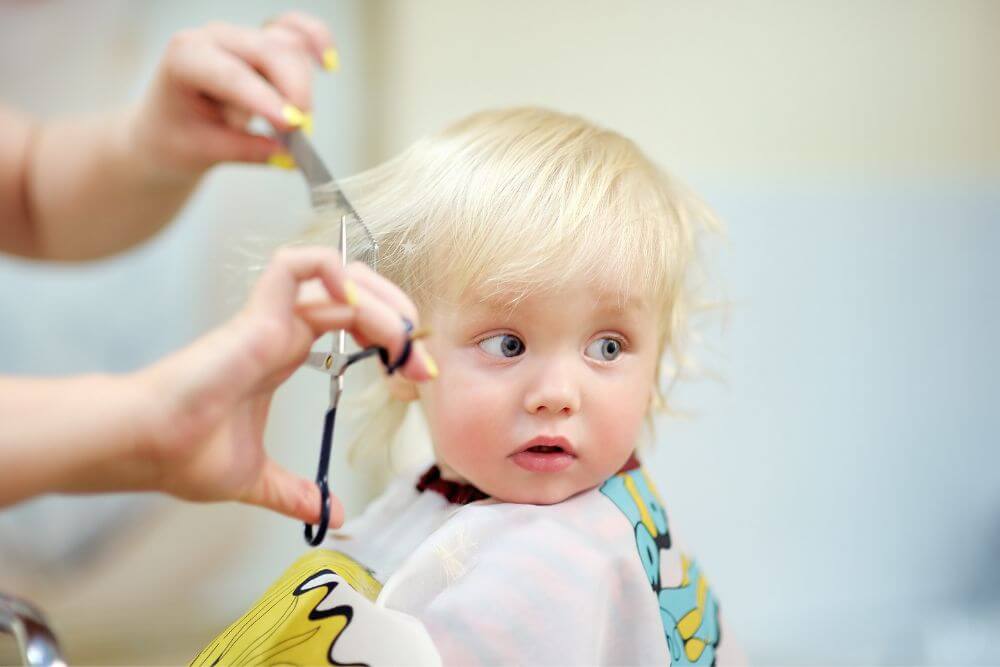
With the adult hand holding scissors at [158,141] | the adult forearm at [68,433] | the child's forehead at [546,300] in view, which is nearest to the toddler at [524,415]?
the child's forehead at [546,300]

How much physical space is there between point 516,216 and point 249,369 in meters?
0.29

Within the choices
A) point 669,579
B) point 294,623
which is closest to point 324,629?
point 294,623

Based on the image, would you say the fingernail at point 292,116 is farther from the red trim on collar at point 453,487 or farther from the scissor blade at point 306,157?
the red trim on collar at point 453,487

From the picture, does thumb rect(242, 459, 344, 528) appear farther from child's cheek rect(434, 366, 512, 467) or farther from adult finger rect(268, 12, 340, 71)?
adult finger rect(268, 12, 340, 71)

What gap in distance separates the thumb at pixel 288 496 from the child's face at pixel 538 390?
0.52 feet

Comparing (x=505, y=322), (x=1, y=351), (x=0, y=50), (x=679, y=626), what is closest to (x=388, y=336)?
(x=505, y=322)

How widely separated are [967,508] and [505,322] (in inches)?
43.7

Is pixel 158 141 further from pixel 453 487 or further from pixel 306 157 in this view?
pixel 453 487

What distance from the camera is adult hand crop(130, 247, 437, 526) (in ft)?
1.53

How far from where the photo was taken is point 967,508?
1.51 metres

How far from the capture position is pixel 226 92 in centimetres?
69

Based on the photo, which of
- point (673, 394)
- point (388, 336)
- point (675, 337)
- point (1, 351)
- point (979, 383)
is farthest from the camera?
point (979, 383)

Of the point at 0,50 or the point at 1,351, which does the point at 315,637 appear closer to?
the point at 1,351

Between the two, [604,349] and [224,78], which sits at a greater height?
[224,78]
